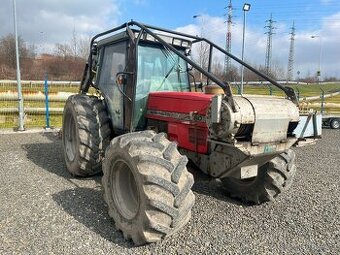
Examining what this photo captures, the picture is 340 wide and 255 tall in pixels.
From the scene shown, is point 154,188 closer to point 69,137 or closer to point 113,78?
point 113,78

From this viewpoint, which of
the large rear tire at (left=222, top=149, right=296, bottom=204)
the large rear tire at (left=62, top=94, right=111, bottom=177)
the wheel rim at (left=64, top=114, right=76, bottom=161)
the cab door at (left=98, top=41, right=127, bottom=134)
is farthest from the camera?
the wheel rim at (left=64, top=114, right=76, bottom=161)

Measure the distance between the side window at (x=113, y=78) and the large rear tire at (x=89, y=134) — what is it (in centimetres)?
19

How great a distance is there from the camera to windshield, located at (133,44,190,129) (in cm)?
488

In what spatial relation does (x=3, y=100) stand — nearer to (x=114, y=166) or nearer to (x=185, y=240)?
(x=114, y=166)

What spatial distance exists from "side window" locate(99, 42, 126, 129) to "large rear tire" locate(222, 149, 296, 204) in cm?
202

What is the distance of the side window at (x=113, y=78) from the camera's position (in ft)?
16.9

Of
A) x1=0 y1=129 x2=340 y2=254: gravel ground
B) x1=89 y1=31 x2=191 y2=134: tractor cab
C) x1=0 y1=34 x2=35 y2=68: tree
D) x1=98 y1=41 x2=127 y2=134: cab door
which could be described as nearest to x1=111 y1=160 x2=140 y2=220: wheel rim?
x1=0 y1=129 x2=340 y2=254: gravel ground

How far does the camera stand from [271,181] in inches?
178

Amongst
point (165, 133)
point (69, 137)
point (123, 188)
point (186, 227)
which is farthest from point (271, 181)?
point (69, 137)

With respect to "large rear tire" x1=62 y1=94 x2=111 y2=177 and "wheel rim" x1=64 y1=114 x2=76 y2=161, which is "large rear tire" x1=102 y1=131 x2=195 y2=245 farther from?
"wheel rim" x1=64 y1=114 x2=76 y2=161

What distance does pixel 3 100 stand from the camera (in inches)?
464

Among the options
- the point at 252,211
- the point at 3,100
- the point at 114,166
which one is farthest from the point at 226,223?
the point at 3,100

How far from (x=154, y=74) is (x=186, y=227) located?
2170mm

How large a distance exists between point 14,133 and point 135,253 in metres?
8.52
